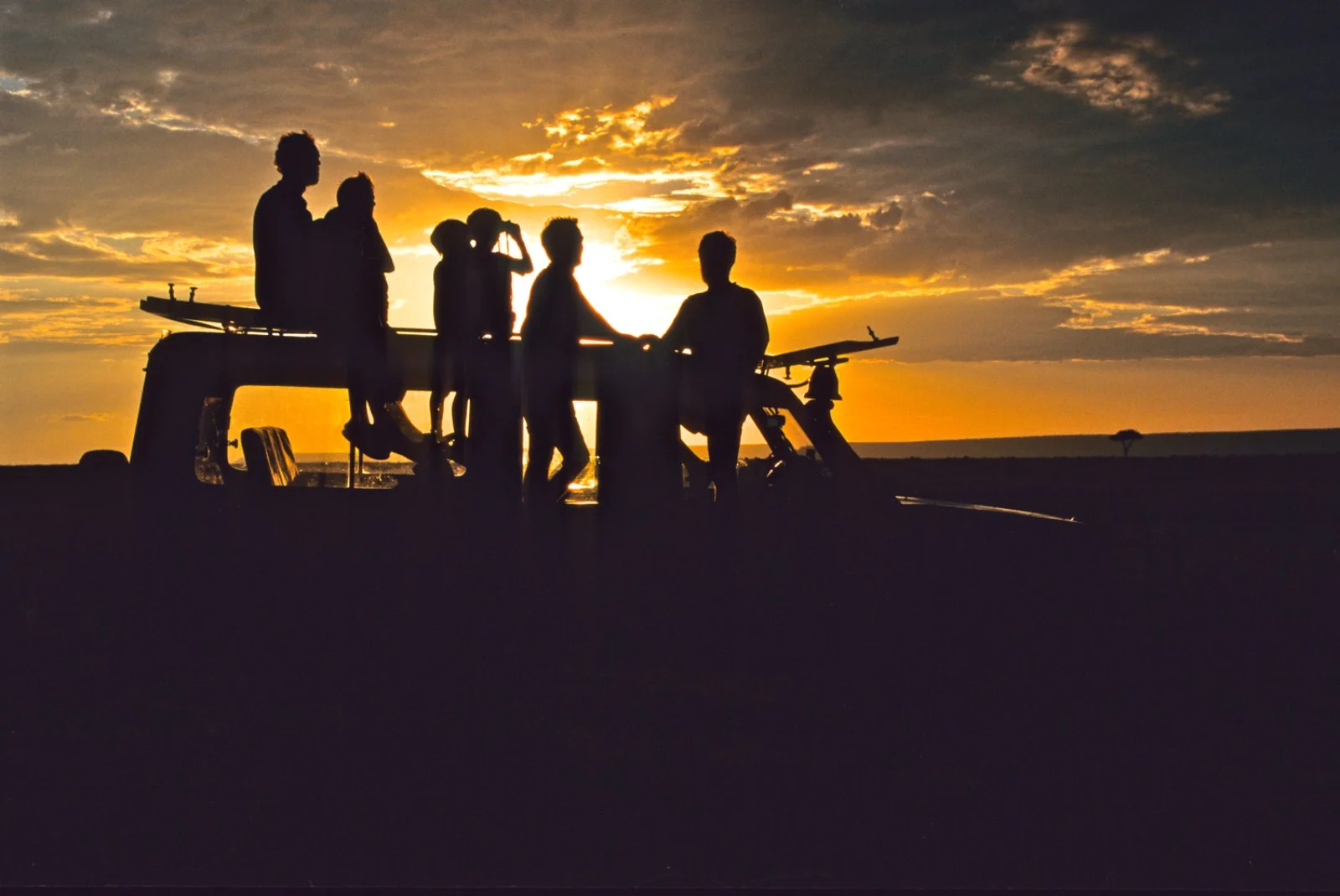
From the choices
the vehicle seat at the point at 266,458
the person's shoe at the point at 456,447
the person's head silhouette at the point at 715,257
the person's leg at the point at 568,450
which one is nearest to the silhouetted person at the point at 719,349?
the person's head silhouette at the point at 715,257

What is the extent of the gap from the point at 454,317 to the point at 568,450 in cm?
77

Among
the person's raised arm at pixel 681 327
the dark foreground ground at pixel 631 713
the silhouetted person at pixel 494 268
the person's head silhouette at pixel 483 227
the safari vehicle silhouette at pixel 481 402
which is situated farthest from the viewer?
the person's head silhouette at pixel 483 227

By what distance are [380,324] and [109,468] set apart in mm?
1756

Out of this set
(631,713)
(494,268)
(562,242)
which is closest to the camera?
(631,713)

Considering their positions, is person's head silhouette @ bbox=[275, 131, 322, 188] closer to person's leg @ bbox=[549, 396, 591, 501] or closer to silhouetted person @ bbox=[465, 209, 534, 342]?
silhouetted person @ bbox=[465, 209, 534, 342]

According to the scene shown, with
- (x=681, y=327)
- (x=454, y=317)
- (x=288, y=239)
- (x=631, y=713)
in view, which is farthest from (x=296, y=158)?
(x=631, y=713)

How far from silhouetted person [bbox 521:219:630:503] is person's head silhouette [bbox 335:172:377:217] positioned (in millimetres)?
948

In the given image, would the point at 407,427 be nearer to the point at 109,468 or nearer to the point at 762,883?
the point at 109,468

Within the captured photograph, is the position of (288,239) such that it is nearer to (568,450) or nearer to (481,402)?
(481,402)

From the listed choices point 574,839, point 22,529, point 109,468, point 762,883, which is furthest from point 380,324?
point 22,529

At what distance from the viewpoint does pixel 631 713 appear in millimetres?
4457

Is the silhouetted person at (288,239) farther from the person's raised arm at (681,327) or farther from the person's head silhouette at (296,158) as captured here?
the person's raised arm at (681,327)

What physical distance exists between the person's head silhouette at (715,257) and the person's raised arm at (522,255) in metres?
0.75

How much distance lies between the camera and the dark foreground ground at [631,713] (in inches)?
142
